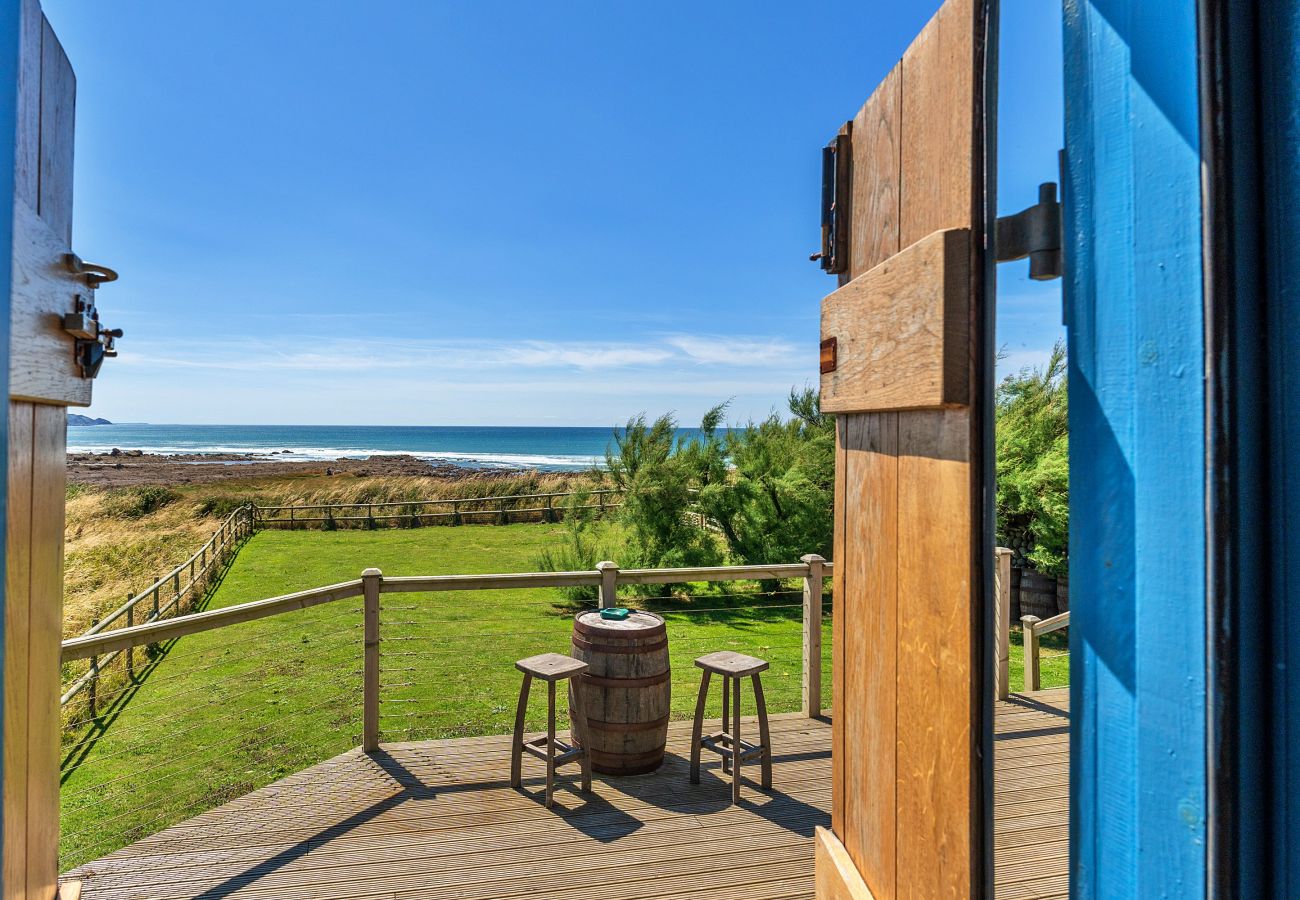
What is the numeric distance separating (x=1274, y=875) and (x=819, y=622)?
388cm

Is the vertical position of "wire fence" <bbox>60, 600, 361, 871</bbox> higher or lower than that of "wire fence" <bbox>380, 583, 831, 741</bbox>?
lower

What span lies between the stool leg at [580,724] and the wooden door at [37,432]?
234cm

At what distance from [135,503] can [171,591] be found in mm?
10544

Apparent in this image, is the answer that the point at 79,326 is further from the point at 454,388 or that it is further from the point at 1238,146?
the point at 454,388

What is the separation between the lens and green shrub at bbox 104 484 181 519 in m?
16.6

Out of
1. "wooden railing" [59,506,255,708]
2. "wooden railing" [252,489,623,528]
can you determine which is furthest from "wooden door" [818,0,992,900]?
"wooden railing" [252,489,623,528]

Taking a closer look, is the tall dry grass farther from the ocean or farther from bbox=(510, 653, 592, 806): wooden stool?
the ocean

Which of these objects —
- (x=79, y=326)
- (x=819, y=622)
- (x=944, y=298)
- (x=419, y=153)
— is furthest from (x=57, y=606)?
(x=419, y=153)

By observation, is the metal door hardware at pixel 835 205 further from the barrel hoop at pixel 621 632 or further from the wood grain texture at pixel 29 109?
the barrel hoop at pixel 621 632

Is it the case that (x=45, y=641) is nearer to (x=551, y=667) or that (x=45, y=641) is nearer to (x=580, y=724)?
(x=551, y=667)

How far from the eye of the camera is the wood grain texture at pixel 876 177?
1098 mm

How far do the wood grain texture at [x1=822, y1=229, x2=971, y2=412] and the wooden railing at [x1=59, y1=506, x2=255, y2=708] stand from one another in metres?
5.35

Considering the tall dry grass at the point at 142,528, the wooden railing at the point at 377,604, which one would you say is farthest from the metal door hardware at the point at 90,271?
the tall dry grass at the point at 142,528

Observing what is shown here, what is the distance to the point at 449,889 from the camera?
2609 millimetres
